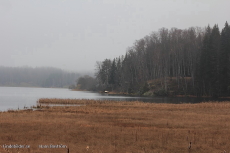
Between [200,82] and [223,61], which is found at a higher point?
[223,61]

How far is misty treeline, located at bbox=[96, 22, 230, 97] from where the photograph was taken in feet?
249

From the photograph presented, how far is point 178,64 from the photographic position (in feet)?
295

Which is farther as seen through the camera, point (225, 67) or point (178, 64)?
point (178, 64)

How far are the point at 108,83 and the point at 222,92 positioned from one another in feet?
252

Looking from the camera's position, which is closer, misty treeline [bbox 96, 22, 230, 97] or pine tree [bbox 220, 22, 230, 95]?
pine tree [bbox 220, 22, 230, 95]

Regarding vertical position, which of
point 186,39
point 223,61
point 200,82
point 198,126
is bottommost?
point 198,126

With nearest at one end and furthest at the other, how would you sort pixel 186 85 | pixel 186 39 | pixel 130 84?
pixel 186 85 < pixel 186 39 < pixel 130 84

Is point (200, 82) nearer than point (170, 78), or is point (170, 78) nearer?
point (200, 82)

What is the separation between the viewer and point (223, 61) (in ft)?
245

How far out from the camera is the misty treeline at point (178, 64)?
75812mm

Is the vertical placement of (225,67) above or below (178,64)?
below

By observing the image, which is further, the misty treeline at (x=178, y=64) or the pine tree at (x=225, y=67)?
the misty treeline at (x=178, y=64)

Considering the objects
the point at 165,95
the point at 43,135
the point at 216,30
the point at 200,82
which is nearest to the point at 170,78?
the point at 165,95

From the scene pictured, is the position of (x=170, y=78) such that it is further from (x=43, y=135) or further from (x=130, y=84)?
(x=43, y=135)
